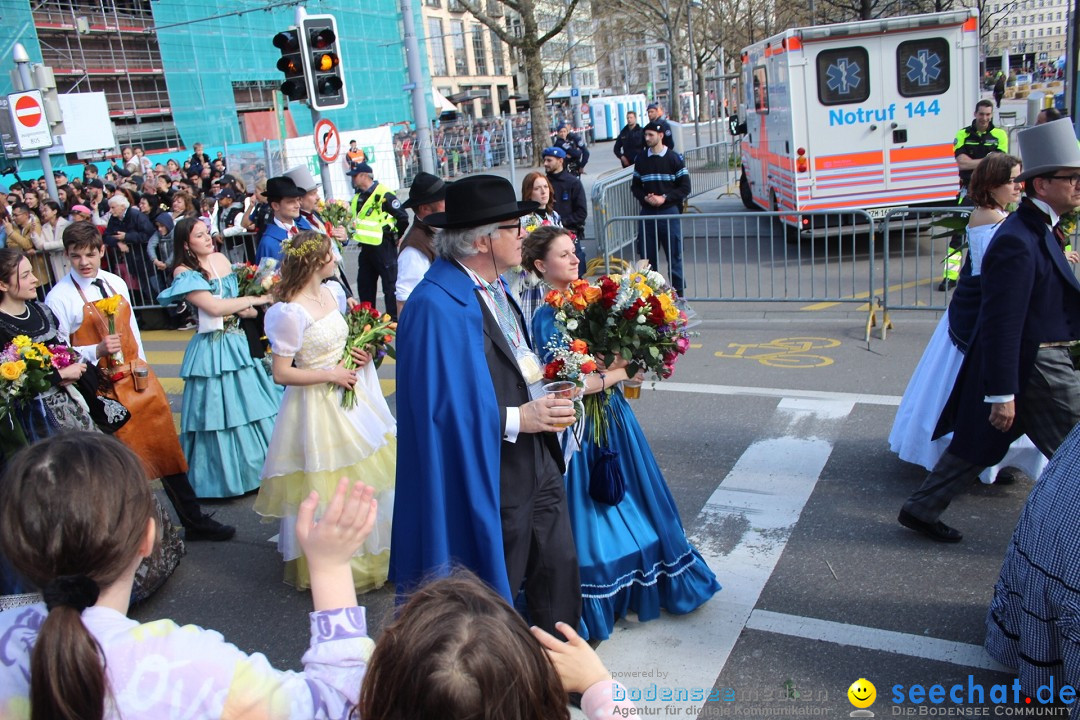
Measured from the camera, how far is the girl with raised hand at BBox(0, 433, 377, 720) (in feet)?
5.40

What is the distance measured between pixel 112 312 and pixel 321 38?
6.08 m

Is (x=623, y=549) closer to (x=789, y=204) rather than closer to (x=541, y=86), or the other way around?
(x=789, y=204)

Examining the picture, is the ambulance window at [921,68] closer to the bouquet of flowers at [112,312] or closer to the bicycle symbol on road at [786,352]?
the bicycle symbol on road at [786,352]

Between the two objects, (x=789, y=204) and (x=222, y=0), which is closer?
(x=789, y=204)

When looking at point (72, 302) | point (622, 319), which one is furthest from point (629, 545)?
point (72, 302)

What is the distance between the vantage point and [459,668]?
1.50 m

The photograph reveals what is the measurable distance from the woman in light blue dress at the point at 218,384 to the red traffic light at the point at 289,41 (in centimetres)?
526

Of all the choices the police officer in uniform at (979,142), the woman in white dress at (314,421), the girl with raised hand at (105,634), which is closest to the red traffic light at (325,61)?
the woman in white dress at (314,421)

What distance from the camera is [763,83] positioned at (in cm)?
1443

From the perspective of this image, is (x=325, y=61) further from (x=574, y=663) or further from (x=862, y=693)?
(x=574, y=663)

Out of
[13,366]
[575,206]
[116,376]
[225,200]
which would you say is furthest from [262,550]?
[225,200]

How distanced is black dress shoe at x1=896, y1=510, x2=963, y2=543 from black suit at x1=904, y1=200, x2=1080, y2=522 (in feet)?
1.21

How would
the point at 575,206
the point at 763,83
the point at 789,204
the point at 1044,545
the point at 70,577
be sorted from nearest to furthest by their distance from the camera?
the point at 70,577
the point at 1044,545
the point at 575,206
the point at 789,204
the point at 763,83

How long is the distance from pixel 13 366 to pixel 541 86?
23284 millimetres
